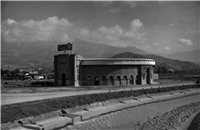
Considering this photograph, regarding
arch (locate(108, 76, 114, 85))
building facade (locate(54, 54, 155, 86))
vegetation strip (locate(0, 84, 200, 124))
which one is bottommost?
vegetation strip (locate(0, 84, 200, 124))

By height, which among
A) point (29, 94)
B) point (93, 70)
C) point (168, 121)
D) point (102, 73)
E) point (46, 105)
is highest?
point (93, 70)

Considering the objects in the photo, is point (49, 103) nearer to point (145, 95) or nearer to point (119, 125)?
point (119, 125)

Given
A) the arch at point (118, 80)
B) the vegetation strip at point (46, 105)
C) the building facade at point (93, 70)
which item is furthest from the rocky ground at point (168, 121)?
the building facade at point (93, 70)

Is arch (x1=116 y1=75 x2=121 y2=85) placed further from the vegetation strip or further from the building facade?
the vegetation strip

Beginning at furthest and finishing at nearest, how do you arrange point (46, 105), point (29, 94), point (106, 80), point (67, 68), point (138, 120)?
point (106, 80) < point (67, 68) < point (29, 94) < point (138, 120) < point (46, 105)

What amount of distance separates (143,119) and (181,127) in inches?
181

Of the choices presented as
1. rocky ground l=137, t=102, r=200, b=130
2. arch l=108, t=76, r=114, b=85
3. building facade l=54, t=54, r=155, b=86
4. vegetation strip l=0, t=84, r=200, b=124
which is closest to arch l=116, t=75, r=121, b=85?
building facade l=54, t=54, r=155, b=86

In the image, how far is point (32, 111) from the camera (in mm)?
20328

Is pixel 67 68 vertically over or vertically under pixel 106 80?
over

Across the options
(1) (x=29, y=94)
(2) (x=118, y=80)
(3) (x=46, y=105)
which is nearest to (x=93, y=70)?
(2) (x=118, y=80)

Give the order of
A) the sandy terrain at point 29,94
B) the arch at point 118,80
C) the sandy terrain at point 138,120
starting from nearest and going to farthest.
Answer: the sandy terrain at point 138,120 → the sandy terrain at point 29,94 → the arch at point 118,80

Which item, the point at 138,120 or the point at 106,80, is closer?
the point at 138,120

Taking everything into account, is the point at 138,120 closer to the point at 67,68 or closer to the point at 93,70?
the point at 93,70

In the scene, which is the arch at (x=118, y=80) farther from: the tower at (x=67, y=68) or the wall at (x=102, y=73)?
the tower at (x=67, y=68)
